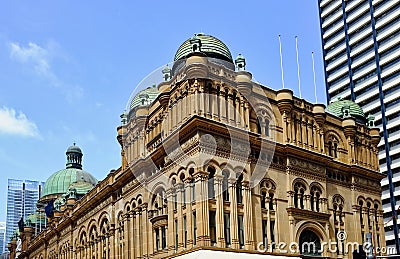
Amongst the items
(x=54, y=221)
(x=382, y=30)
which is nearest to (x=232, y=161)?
(x=54, y=221)

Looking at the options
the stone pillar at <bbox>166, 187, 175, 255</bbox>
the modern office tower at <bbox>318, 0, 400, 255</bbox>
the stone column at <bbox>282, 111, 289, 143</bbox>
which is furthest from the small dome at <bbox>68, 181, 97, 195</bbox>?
the modern office tower at <bbox>318, 0, 400, 255</bbox>

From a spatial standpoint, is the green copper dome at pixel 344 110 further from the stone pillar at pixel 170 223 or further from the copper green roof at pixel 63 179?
the copper green roof at pixel 63 179

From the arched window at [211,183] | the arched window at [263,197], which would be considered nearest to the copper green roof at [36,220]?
the arched window at [263,197]

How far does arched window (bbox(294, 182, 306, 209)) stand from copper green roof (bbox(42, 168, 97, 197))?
63.3 meters

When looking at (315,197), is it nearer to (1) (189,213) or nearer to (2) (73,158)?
(1) (189,213)

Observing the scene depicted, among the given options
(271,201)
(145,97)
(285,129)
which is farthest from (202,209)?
(145,97)

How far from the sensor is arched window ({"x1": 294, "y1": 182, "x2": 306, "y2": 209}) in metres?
52.5

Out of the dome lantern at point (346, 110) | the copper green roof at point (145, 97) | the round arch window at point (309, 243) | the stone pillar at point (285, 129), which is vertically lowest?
the round arch window at point (309, 243)

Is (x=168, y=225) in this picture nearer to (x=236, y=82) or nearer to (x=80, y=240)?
(x=236, y=82)

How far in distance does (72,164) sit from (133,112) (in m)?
57.2

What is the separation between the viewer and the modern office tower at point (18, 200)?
188250mm

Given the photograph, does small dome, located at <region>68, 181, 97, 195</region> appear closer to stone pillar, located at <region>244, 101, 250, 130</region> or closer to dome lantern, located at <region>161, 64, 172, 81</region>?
dome lantern, located at <region>161, 64, 172, 81</region>

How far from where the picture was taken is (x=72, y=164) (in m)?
116

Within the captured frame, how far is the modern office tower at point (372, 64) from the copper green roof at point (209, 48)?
56.0 m
